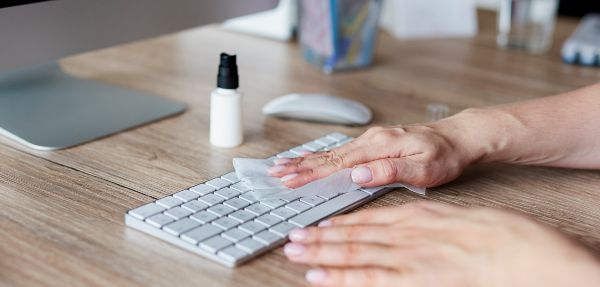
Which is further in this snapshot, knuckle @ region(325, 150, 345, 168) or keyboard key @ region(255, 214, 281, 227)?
knuckle @ region(325, 150, 345, 168)

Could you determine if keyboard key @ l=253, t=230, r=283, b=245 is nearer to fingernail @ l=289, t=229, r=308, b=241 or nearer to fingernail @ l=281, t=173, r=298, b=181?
fingernail @ l=289, t=229, r=308, b=241

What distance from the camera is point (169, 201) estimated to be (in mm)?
873

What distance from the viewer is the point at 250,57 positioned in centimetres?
155

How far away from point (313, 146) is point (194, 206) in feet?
0.85

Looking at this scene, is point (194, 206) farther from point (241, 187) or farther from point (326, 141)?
point (326, 141)

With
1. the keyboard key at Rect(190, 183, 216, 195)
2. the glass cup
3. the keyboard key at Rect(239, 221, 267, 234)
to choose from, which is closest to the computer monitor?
the keyboard key at Rect(190, 183, 216, 195)

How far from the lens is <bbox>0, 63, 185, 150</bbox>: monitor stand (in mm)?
1072

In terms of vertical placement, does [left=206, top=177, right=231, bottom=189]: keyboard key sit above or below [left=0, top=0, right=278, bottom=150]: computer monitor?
below

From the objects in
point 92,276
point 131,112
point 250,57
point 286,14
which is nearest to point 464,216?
point 92,276

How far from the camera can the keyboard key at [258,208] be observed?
866mm

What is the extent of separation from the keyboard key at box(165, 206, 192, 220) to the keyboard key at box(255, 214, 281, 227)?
0.23 ft

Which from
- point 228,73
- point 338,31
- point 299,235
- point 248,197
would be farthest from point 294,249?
point 338,31

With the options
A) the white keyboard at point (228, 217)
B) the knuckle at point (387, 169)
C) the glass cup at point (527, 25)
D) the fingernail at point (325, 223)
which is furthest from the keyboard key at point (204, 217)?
the glass cup at point (527, 25)

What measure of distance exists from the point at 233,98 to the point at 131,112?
19cm
